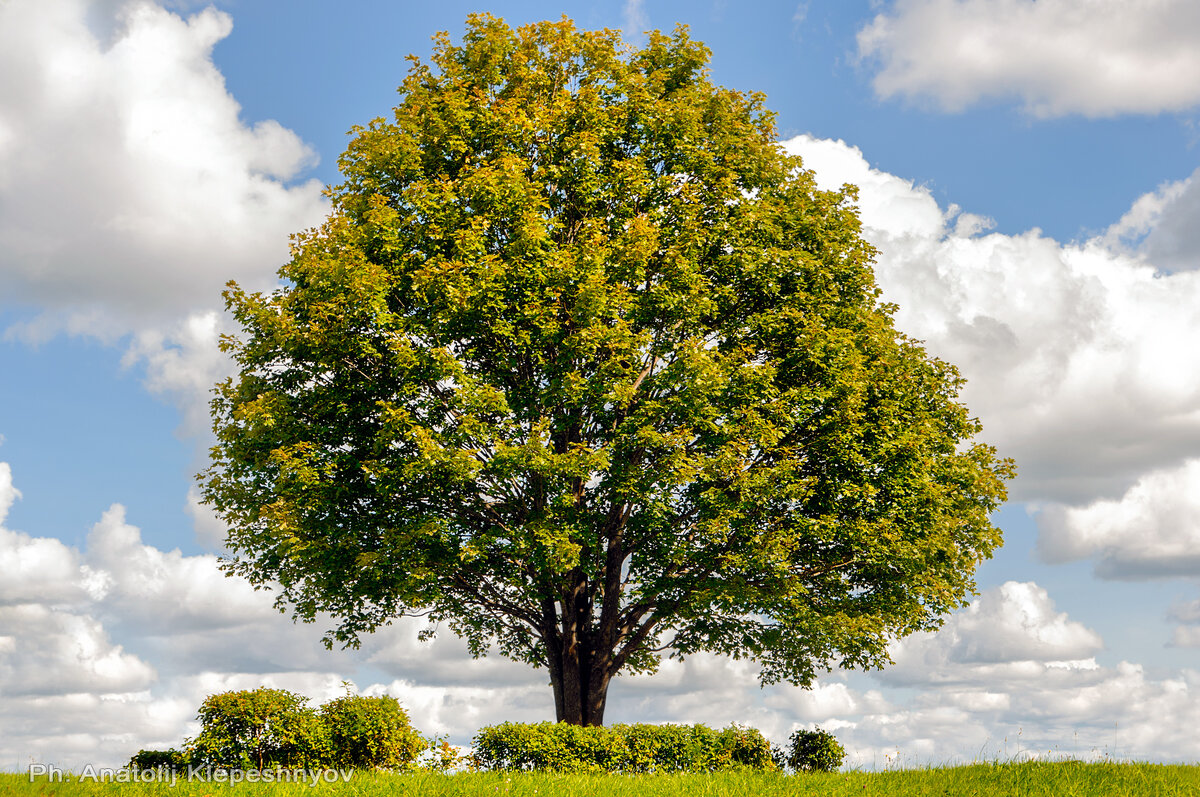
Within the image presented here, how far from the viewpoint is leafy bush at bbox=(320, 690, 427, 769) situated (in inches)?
751

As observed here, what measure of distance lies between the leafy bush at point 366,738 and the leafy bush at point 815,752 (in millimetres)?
9489

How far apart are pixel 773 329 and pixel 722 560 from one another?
6.06m

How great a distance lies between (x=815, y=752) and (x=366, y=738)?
10955mm

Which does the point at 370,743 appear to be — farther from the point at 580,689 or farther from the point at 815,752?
the point at 815,752

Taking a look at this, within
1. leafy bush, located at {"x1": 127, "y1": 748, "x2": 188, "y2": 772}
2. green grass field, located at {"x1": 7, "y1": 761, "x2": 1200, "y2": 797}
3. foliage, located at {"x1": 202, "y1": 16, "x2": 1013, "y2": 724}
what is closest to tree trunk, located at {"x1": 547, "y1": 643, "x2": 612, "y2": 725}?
foliage, located at {"x1": 202, "y1": 16, "x2": 1013, "y2": 724}

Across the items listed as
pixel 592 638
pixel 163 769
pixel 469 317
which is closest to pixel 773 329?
pixel 469 317

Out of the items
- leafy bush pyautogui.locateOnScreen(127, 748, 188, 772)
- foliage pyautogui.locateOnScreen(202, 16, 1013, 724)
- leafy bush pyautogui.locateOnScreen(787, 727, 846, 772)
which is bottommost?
leafy bush pyautogui.locateOnScreen(787, 727, 846, 772)

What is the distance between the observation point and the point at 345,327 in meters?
22.3

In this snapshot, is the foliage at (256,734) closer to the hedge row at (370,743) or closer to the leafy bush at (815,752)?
the hedge row at (370,743)

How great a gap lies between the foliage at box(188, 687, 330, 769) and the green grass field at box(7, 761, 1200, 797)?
259cm

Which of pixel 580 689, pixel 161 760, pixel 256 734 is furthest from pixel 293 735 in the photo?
pixel 580 689

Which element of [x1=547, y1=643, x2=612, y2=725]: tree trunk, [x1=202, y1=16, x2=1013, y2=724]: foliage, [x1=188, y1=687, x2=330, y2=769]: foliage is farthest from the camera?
[x1=547, y1=643, x2=612, y2=725]: tree trunk

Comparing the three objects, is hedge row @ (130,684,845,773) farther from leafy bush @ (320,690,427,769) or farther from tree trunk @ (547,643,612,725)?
tree trunk @ (547,643,612,725)

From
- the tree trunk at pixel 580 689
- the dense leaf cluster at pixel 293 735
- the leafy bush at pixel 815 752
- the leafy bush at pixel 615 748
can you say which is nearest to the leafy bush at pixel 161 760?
the dense leaf cluster at pixel 293 735
